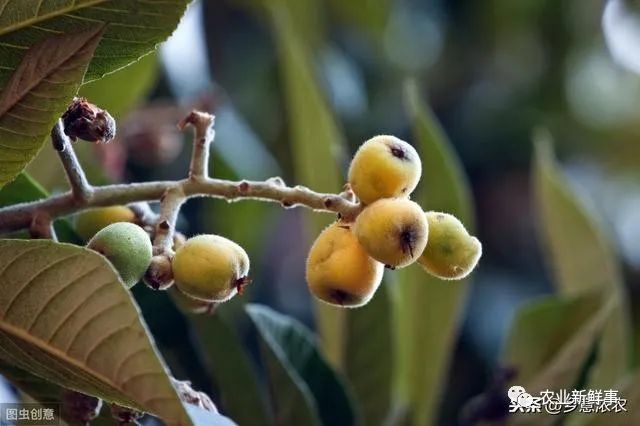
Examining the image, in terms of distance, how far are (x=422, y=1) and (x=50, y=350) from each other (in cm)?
188

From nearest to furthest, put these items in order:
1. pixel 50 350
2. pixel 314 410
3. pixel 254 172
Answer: pixel 50 350 → pixel 314 410 → pixel 254 172

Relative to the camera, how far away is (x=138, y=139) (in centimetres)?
129

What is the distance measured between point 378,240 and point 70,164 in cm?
20

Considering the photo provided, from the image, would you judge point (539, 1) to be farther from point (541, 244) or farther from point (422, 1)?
point (541, 244)

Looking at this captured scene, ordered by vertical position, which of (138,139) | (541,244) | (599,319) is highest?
(541,244)

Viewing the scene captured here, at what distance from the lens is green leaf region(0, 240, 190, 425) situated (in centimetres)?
49

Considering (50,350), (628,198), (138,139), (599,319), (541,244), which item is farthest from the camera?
(628,198)

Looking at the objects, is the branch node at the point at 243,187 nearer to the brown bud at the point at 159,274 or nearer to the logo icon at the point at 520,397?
the brown bud at the point at 159,274

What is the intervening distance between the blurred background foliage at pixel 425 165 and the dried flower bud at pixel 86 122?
267mm

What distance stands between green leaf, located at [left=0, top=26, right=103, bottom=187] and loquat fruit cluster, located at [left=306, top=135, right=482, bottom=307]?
18 cm

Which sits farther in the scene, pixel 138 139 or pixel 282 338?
pixel 138 139

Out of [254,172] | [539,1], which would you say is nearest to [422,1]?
[539,1]

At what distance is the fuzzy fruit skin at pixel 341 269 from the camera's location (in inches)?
22.7

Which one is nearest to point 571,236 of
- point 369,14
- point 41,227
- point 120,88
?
point 120,88
